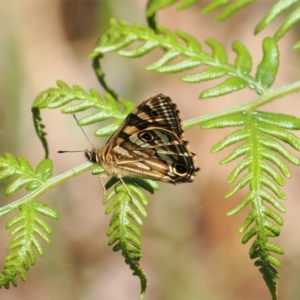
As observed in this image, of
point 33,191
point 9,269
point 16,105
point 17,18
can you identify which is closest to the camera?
point 9,269

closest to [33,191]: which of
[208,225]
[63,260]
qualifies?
[63,260]

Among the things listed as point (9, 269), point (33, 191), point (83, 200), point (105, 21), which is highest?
point (105, 21)

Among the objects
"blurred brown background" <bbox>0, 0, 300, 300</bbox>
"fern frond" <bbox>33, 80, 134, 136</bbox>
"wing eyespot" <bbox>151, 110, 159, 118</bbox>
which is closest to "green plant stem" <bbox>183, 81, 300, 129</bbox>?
"wing eyespot" <bbox>151, 110, 159, 118</bbox>

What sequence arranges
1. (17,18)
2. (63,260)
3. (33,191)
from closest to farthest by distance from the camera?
(33,191), (63,260), (17,18)

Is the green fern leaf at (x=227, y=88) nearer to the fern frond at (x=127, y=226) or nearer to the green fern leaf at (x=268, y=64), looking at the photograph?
the green fern leaf at (x=268, y=64)

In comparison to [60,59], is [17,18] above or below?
above

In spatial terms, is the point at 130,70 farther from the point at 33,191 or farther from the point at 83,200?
the point at 33,191

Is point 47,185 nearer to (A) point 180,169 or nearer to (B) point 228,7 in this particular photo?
(A) point 180,169
